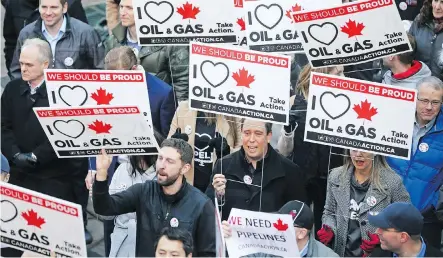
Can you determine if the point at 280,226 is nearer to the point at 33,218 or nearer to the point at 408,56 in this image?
the point at 33,218

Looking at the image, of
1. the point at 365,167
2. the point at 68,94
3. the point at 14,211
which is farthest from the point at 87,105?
the point at 365,167

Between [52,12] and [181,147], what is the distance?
3.33 metres

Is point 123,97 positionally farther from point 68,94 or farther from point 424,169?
point 424,169

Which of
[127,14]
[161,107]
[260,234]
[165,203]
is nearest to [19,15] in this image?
[127,14]

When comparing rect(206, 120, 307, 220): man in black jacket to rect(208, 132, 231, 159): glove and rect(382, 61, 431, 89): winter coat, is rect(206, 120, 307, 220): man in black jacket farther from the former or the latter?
rect(382, 61, 431, 89): winter coat

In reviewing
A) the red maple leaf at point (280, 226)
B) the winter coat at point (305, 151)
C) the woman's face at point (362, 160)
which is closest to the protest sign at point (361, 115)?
the woman's face at point (362, 160)

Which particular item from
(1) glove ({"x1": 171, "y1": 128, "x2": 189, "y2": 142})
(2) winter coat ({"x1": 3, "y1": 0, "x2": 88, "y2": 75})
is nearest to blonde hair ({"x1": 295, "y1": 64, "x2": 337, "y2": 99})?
(1) glove ({"x1": 171, "y1": 128, "x2": 189, "y2": 142})

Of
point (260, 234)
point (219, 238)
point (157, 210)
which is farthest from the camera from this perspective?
point (157, 210)

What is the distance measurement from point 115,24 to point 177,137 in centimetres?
265

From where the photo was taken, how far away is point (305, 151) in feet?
36.3

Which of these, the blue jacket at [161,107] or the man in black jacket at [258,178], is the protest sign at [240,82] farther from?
the blue jacket at [161,107]

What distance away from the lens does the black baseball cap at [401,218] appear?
31.4 feet

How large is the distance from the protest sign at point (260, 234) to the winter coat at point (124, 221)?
1.05 m

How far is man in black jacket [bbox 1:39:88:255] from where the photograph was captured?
37.8ft
